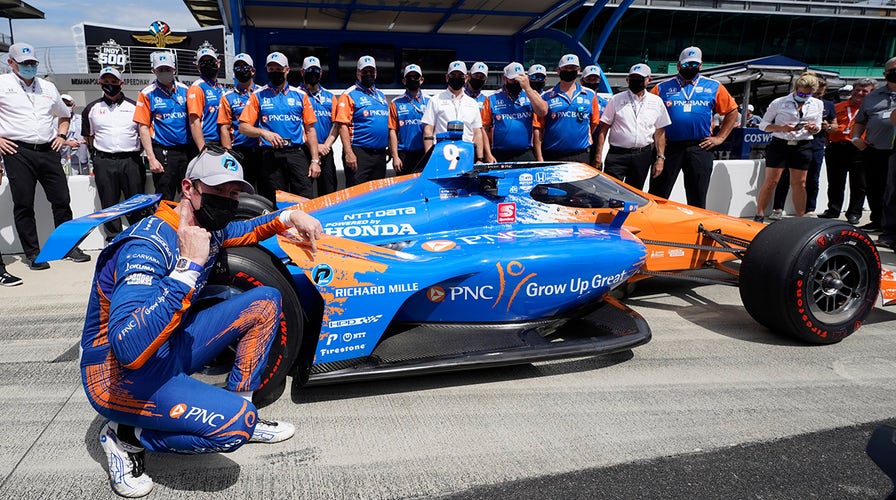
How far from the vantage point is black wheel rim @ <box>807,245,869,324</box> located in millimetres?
3793

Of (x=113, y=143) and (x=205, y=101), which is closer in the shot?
(x=113, y=143)

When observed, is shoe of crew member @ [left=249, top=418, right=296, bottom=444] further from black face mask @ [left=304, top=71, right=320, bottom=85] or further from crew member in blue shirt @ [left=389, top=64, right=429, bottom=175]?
black face mask @ [left=304, top=71, right=320, bottom=85]

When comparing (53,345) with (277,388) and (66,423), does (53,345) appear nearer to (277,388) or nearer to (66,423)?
(66,423)

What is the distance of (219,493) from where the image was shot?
7.68ft

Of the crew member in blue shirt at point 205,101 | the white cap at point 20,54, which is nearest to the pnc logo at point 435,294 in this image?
the crew member in blue shirt at point 205,101

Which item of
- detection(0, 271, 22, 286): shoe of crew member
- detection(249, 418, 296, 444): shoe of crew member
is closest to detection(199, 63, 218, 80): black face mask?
detection(0, 271, 22, 286): shoe of crew member

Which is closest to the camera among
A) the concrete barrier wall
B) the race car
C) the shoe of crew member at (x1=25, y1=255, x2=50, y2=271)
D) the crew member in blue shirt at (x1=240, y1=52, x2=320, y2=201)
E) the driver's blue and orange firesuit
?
the driver's blue and orange firesuit

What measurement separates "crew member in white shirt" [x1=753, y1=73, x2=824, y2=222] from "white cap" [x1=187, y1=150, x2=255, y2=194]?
23.0 feet

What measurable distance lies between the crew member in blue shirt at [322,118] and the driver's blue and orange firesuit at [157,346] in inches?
169

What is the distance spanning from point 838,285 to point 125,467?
13.7 ft


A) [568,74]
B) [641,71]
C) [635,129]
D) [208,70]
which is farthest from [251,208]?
[641,71]

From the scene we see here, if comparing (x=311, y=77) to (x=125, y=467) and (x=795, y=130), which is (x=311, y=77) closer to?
(x=125, y=467)

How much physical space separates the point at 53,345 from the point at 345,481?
266 cm

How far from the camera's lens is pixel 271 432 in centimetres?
271
